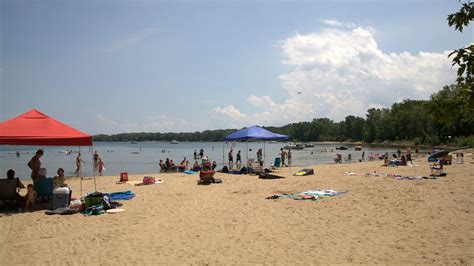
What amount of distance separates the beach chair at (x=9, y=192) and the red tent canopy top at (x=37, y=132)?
995mm

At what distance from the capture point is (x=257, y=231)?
271 inches

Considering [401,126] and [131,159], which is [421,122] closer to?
[401,126]

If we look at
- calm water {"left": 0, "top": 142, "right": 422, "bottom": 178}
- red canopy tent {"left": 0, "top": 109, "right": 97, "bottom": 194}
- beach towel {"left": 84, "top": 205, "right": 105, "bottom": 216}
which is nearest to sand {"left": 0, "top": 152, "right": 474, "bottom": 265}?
beach towel {"left": 84, "top": 205, "right": 105, "bottom": 216}

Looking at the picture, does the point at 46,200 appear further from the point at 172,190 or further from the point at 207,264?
the point at 207,264

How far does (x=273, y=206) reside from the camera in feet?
30.4

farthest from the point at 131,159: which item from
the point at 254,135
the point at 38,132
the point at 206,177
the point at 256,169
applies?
the point at 38,132

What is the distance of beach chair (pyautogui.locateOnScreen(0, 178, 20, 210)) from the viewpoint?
8.69m

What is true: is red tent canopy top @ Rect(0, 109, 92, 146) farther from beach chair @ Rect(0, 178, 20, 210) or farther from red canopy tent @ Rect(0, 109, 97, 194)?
beach chair @ Rect(0, 178, 20, 210)

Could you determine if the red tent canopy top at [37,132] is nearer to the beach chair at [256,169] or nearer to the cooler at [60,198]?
the cooler at [60,198]

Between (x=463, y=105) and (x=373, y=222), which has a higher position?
(x=463, y=105)

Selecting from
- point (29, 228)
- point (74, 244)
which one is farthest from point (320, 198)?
point (29, 228)

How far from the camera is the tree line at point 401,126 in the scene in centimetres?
288

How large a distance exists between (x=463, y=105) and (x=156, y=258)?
4593 mm

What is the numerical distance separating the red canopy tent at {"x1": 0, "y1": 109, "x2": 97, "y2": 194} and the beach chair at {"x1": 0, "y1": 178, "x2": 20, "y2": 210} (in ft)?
3.26
